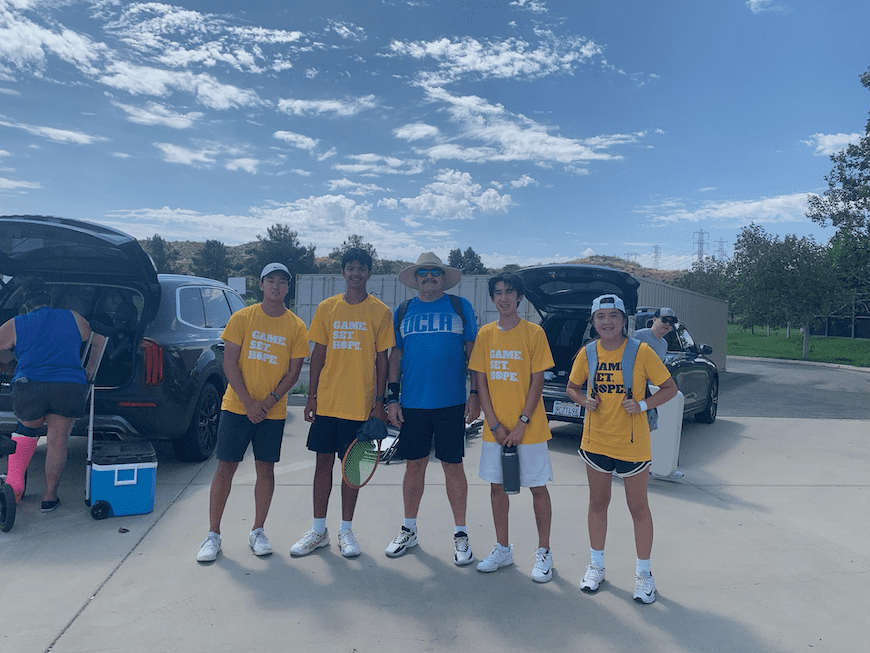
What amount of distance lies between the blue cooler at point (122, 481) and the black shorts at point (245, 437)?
1029 millimetres

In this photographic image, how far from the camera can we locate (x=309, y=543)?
377cm

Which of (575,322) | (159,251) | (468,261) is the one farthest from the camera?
(468,261)

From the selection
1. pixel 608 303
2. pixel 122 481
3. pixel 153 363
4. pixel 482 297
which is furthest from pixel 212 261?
pixel 608 303

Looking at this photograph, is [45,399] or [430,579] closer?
[430,579]

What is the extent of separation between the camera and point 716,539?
417 centimetres

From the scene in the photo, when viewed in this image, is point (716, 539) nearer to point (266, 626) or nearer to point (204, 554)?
point (266, 626)

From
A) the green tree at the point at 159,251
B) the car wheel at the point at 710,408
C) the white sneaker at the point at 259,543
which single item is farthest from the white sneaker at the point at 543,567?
the green tree at the point at 159,251

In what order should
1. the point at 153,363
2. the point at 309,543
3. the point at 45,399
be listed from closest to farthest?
1. the point at 309,543
2. the point at 45,399
3. the point at 153,363

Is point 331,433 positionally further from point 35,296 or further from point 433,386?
point 35,296

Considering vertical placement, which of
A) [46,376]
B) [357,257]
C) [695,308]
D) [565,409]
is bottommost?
[565,409]

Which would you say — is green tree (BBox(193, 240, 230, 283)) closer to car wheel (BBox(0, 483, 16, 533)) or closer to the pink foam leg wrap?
the pink foam leg wrap

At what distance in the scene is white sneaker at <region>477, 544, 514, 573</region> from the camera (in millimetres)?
3518

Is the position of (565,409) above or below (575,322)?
below

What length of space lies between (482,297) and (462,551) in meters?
14.2
